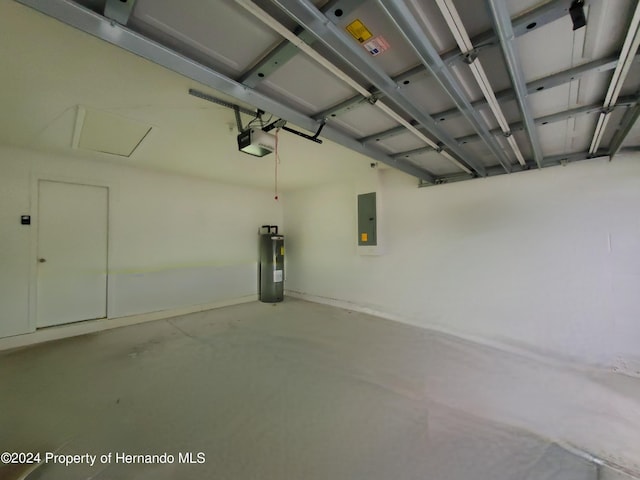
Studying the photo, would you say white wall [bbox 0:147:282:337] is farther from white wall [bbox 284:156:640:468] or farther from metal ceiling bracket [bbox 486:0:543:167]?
metal ceiling bracket [bbox 486:0:543:167]

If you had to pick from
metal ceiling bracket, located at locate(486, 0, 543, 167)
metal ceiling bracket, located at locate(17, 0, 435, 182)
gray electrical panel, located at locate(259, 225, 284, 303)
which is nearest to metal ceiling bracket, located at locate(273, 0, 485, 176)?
metal ceiling bracket, located at locate(486, 0, 543, 167)

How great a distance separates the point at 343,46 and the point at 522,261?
306cm

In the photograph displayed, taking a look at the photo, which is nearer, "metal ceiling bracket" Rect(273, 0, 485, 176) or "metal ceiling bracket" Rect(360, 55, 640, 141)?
"metal ceiling bracket" Rect(273, 0, 485, 176)

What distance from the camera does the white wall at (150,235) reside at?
9.58ft

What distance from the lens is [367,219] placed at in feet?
13.4

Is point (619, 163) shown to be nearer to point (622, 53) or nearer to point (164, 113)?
point (622, 53)

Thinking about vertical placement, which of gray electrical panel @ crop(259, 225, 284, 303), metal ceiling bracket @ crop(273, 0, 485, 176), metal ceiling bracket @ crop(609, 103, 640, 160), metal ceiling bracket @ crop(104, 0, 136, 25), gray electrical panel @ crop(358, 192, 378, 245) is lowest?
gray electrical panel @ crop(259, 225, 284, 303)

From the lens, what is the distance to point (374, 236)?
Result: 3984 millimetres

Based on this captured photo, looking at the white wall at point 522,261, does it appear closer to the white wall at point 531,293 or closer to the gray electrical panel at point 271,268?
the white wall at point 531,293

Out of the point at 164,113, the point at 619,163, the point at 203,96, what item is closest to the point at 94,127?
the point at 164,113

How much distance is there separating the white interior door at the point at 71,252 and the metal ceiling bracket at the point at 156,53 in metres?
3.24

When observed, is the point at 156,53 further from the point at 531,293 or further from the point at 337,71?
the point at 531,293

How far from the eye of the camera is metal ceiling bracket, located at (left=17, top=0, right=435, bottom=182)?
0.97 meters

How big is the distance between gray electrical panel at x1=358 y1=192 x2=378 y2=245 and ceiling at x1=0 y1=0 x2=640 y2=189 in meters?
1.46
